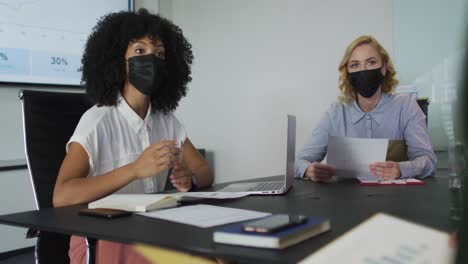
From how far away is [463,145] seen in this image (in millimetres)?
153

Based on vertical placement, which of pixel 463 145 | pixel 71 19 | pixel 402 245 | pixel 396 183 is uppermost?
pixel 71 19

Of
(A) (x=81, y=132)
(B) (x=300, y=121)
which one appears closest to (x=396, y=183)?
(A) (x=81, y=132)

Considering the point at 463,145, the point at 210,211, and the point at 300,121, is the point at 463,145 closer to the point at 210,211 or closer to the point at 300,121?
the point at 210,211

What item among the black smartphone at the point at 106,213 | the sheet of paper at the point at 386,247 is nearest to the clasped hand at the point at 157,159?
the black smartphone at the point at 106,213

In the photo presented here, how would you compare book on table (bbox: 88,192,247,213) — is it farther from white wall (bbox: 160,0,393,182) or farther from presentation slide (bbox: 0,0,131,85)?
white wall (bbox: 160,0,393,182)

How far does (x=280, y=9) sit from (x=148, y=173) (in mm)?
2529

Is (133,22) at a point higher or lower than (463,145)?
higher

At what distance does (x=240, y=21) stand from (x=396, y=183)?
8.00 ft

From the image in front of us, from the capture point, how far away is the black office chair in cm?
143

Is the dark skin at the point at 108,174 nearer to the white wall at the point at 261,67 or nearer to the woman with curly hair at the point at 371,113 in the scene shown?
the woman with curly hair at the point at 371,113

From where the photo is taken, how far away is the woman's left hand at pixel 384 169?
62.1 inches

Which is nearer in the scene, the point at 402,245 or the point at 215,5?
the point at 402,245

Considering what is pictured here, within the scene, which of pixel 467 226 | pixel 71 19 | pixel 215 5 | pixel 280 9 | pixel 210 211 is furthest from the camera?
pixel 215 5

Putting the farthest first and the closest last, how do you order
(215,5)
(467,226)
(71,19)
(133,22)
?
(215,5), (71,19), (133,22), (467,226)
